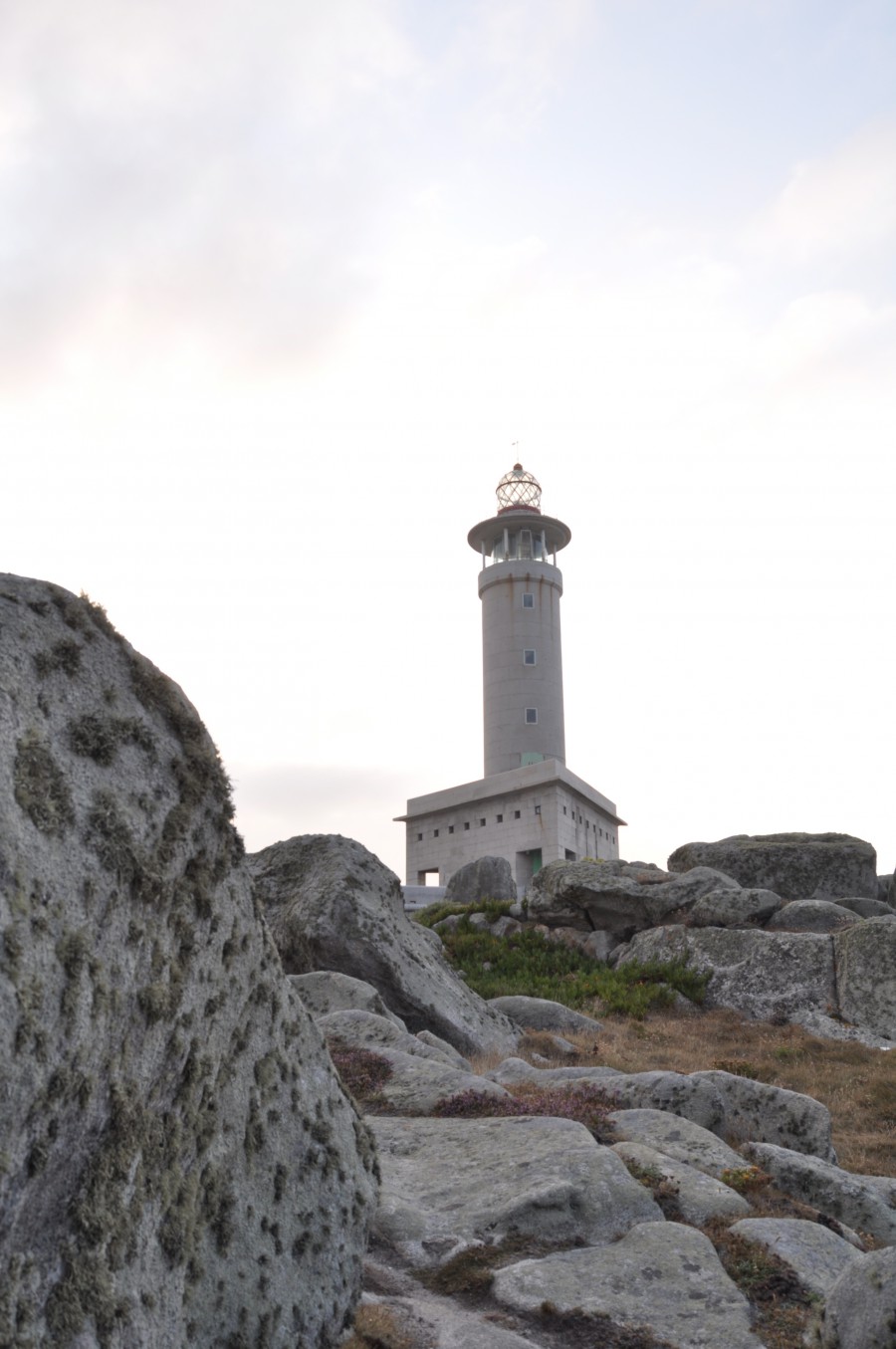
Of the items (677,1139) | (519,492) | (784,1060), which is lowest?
(677,1139)

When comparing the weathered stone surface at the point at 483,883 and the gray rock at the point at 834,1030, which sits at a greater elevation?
the weathered stone surface at the point at 483,883

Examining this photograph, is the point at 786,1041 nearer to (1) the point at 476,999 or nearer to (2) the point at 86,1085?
(1) the point at 476,999

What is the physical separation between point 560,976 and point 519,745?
32.2 m

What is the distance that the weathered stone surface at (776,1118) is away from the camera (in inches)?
452

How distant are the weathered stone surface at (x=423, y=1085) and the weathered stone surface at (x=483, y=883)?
23.8 metres

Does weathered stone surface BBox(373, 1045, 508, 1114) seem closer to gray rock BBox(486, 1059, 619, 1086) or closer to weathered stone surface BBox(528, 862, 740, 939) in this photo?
gray rock BBox(486, 1059, 619, 1086)

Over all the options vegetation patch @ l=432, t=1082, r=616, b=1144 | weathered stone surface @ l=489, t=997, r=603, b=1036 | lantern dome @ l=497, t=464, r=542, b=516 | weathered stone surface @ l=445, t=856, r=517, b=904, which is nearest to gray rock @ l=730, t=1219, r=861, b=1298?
vegetation patch @ l=432, t=1082, r=616, b=1144

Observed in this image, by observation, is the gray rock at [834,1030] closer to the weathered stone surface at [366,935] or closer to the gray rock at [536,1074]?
the weathered stone surface at [366,935]

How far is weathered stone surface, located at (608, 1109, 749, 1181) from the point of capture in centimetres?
938

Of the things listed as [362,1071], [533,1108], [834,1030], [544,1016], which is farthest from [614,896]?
[533,1108]

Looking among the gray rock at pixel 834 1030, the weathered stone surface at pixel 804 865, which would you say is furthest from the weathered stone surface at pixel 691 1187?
the weathered stone surface at pixel 804 865

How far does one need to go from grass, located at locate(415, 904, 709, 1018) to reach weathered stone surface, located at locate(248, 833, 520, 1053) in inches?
259

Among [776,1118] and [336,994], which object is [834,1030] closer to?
[776,1118]

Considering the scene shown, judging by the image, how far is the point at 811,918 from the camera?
27.0 m
